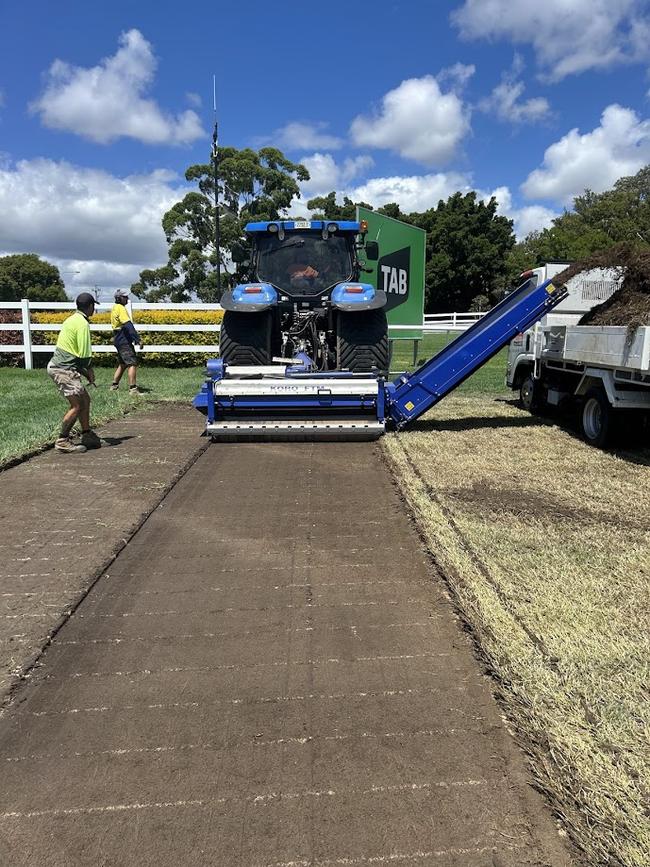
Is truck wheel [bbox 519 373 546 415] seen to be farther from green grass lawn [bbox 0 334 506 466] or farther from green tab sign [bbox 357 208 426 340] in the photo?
green tab sign [bbox 357 208 426 340]

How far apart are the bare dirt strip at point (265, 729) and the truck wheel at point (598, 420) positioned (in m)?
3.89

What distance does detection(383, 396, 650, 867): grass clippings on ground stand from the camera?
2.14 metres

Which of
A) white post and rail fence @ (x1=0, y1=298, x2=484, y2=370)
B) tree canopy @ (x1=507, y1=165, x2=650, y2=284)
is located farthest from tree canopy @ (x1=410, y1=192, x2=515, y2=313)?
white post and rail fence @ (x1=0, y1=298, x2=484, y2=370)

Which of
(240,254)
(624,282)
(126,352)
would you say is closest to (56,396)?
(126,352)

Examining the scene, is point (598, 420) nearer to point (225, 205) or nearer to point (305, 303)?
point (305, 303)

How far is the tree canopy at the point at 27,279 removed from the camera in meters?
67.8

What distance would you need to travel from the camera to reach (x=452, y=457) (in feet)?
22.5

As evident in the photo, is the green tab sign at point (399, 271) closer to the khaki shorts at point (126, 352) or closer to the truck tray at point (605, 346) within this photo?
the khaki shorts at point (126, 352)

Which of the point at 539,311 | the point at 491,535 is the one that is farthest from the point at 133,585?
the point at 539,311

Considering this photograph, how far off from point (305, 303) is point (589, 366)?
12.7 ft

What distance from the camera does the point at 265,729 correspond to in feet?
8.18

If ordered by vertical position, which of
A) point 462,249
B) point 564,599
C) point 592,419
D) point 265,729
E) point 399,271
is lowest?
point 265,729

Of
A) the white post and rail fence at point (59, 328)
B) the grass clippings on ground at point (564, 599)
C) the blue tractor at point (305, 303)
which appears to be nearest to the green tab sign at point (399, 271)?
the white post and rail fence at point (59, 328)

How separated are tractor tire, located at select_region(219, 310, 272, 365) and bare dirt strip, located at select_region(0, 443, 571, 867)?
4.84 meters
